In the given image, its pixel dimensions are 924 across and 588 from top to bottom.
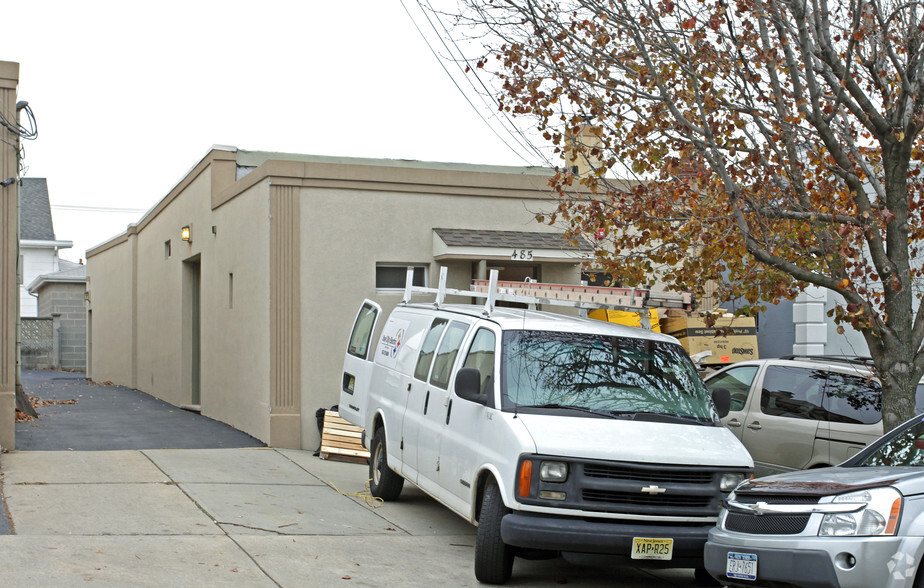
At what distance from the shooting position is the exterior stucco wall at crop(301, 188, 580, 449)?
13742mm

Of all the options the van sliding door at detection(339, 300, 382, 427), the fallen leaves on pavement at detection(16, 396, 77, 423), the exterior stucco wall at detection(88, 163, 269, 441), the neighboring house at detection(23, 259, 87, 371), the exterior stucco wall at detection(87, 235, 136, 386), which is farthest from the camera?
the neighboring house at detection(23, 259, 87, 371)

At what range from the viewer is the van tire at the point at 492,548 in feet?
23.1

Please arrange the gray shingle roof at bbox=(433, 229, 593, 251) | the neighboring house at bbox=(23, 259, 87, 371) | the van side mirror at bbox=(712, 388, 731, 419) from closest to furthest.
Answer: the van side mirror at bbox=(712, 388, 731, 419) < the gray shingle roof at bbox=(433, 229, 593, 251) < the neighboring house at bbox=(23, 259, 87, 371)

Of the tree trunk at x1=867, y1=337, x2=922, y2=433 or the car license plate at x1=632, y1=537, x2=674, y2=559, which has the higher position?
the tree trunk at x1=867, y1=337, x2=922, y2=433

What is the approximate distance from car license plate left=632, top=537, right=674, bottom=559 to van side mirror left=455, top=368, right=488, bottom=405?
5.38 ft

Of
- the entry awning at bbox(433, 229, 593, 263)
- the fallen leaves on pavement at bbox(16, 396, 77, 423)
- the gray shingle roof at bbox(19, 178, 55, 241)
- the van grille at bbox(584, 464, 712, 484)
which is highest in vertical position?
the gray shingle roof at bbox(19, 178, 55, 241)

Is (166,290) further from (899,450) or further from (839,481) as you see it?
(839,481)

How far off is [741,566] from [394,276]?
360 inches

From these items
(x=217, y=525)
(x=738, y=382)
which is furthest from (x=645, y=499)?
(x=738, y=382)

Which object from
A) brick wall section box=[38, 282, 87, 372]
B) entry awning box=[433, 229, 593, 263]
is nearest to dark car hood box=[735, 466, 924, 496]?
entry awning box=[433, 229, 593, 263]

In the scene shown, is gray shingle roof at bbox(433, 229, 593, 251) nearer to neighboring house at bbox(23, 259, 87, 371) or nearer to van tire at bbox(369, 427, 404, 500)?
van tire at bbox(369, 427, 404, 500)

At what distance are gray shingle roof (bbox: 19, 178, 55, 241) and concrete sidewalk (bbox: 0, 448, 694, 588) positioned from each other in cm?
3240

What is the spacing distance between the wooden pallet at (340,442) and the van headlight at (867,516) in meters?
8.30

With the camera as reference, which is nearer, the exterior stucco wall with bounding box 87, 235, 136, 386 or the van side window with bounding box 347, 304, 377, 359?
the van side window with bounding box 347, 304, 377, 359
